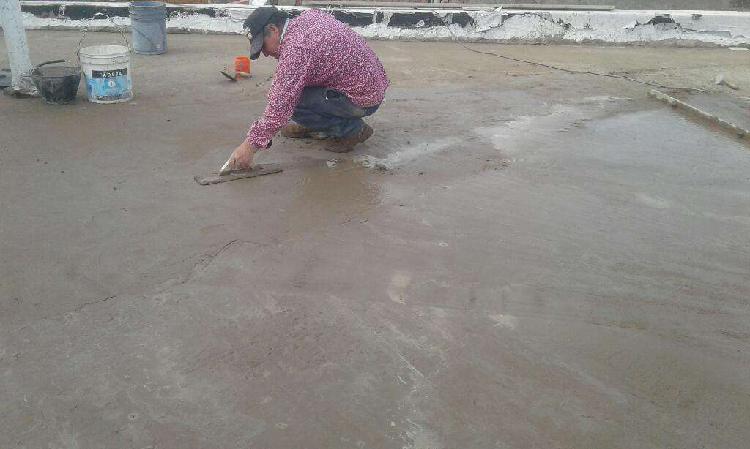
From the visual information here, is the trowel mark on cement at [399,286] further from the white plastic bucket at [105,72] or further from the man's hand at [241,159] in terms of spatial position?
the white plastic bucket at [105,72]

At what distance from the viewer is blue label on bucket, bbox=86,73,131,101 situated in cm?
538

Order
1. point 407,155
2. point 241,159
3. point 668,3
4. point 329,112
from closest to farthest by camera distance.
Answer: point 241,159 → point 329,112 → point 407,155 → point 668,3

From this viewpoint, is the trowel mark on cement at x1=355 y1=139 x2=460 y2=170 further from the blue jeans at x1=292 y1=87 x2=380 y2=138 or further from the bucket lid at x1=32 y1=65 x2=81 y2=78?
the bucket lid at x1=32 y1=65 x2=81 y2=78

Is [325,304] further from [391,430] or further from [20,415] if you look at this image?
[20,415]

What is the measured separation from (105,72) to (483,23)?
571 cm

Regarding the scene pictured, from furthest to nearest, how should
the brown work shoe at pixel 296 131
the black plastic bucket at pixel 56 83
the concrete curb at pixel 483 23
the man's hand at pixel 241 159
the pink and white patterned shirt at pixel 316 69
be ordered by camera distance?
the concrete curb at pixel 483 23, the black plastic bucket at pixel 56 83, the brown work shoe at pixel 296 131, the man's hand at pixel 241 159, the pink and white patterned shirt at pixel 316 69

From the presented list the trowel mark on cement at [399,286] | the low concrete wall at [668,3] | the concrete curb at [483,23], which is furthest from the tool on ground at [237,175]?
the low concrete wall at [668,3]

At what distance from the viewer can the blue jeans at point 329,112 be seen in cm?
420

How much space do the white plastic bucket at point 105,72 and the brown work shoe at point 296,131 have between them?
1.86 metres

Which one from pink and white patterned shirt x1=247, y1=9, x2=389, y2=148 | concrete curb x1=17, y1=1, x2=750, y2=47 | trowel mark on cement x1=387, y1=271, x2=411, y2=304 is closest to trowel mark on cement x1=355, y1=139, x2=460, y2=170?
pink and white patterned shirt x1=247, y1=9, x2=389, y2=148

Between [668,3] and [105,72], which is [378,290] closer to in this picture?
[105,72]

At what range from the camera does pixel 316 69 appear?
3.92m

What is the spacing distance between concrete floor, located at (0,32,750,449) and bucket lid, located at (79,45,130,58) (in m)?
0.70

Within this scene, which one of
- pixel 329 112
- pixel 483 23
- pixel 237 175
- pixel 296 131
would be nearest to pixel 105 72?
pixel 296 131
